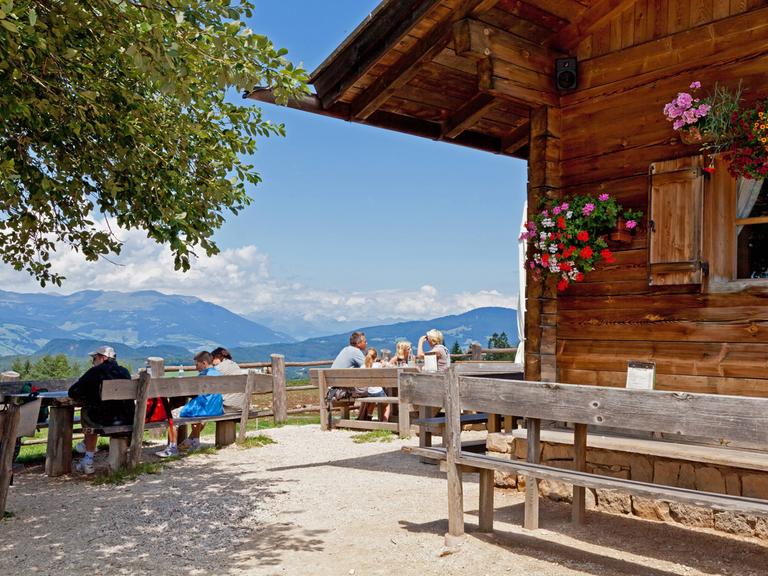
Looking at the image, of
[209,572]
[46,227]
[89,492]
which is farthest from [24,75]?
[89,492]

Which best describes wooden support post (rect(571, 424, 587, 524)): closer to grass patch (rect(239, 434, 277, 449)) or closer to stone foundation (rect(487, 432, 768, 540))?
stone foundation (rect(487, 432, 768, 540))

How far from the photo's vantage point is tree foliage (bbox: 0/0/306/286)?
4.79 metres

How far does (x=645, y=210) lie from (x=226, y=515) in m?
4.98

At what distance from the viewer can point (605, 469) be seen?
629 cm

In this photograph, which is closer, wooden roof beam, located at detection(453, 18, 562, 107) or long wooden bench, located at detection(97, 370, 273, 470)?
wooden roof beam, located at detection(453, 18, 562, 107)

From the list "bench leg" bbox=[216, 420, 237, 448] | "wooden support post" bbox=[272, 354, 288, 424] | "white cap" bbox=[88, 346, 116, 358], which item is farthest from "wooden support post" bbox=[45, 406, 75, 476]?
"wooden support post" bbox=[272, 354, 288, 424]

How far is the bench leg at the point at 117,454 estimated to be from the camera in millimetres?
8438

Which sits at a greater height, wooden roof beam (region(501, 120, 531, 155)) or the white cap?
wooden roof beam (region(501, 120, 531, 155))

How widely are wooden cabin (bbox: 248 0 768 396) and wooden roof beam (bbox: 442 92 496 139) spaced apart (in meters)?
0.50

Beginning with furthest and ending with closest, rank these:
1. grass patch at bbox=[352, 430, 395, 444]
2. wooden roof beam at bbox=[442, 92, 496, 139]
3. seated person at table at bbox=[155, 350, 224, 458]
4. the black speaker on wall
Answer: grass patch at bbox=[352, 430, 395, 444]
seated person at table at bbox=[155, 350, 224, 458]
wooden roof beam at bbox=[442, 92, 496, 139]
the black speaker on wall

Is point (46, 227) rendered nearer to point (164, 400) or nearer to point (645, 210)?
point (164, 400)

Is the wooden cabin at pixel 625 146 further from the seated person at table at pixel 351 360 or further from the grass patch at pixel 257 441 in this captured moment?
the seated person at table at pixel 351 360

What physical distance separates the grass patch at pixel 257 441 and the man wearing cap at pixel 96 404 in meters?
2.25

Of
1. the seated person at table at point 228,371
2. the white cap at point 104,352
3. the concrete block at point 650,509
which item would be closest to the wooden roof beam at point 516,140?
the seated person at table at point 228,371
